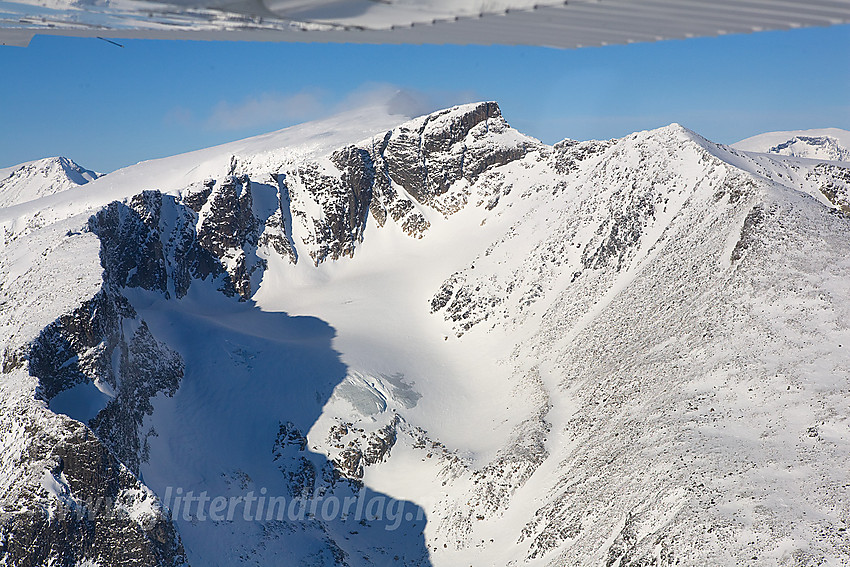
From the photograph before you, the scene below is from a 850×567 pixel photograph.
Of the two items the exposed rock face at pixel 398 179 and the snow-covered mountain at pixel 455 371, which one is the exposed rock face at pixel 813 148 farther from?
the exposed rock face at pixel 398 179

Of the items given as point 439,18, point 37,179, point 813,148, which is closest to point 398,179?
point 439,18

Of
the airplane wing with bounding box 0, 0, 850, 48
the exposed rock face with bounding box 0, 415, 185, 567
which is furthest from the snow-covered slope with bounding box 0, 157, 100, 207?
the airplane wing with bounding box 0, 0, 850, 48

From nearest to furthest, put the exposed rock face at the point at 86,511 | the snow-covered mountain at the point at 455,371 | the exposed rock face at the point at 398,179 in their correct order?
the exposed rock face at the point at 86,511 → the snow-covered mountain at the point at 455,371 → the exposed rock face at the point at 398,179

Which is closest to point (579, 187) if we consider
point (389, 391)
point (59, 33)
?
point (389, 391)

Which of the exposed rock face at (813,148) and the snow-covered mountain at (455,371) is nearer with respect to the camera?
the snow-covered mountain at (455,371)

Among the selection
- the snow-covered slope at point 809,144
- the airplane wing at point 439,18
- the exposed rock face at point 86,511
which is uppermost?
the airplane wing at point 439,18

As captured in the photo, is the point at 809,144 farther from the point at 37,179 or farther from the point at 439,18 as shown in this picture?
the point at 37,179

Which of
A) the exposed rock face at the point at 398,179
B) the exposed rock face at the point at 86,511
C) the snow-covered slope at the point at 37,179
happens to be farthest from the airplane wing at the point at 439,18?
the snow-covered slope at the point at 37,179
